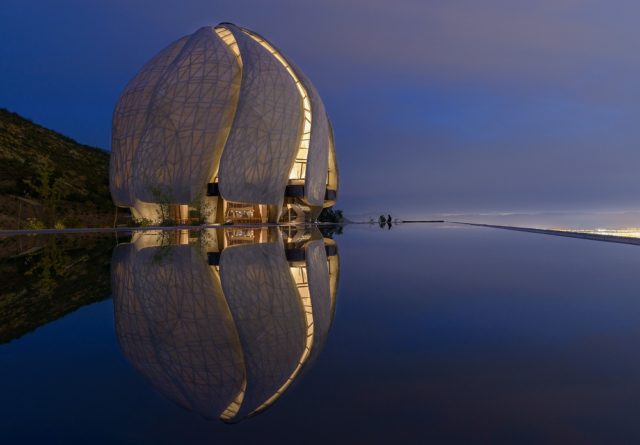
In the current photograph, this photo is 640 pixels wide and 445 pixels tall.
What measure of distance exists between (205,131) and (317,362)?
1429 inches

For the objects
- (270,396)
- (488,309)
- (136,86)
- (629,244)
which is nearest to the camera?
(270,396)

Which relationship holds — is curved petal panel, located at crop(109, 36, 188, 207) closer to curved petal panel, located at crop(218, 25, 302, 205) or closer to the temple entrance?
curved petal panel, located at crop(218, 25, 302, 205)

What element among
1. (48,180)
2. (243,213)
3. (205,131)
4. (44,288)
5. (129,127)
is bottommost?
(44,288)

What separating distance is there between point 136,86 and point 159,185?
1055cm

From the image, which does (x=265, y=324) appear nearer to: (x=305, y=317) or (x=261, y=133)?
(x=305, y=317)

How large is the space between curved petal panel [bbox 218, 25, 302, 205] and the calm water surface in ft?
97.7

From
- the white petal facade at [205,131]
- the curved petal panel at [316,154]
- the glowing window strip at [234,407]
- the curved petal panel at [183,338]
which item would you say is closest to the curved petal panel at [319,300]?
the curved petal panel at [183,338]

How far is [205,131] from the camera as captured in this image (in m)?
37.4

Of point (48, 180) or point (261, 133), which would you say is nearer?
point (48, 180)

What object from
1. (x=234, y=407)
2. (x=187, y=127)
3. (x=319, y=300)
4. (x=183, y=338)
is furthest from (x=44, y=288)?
(x=187, y=127)

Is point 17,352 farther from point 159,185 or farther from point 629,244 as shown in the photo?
point 159,185

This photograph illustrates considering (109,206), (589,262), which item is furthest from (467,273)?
(109,206)

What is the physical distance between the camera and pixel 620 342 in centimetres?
386

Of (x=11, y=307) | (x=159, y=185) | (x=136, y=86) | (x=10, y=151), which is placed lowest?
(x=11, y=307)
